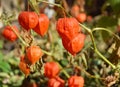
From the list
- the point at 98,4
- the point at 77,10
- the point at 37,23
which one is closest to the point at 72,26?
the point at 37,23

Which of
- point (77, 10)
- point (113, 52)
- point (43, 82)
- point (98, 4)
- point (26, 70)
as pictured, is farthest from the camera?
point (98, 4)

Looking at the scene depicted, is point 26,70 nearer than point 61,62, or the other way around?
point 26,70

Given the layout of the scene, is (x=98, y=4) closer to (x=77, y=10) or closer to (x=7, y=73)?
(x=77, y=10)

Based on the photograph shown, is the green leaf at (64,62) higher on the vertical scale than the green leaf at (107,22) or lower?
lower

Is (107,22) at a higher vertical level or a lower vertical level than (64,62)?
higher

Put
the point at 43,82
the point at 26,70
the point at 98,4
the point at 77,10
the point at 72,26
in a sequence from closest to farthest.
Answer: the point at 72,26, the point at 26,70, the point at 43,82, the point at 77,10, the point at 98,4

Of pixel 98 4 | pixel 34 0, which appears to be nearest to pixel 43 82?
pixel 34 0

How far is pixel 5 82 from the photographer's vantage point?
7.30ft

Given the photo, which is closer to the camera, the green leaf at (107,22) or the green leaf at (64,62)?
the green leaf at (64,62)

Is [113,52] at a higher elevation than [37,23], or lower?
lower

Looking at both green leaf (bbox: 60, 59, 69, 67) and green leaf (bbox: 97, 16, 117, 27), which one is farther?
green leaf (bbox: 97, 16, 117, 27)

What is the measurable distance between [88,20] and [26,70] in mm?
1812

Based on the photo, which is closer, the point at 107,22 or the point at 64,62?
the point at 64,62

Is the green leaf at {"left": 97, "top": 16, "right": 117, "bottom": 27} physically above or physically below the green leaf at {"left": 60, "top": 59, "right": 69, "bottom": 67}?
above
